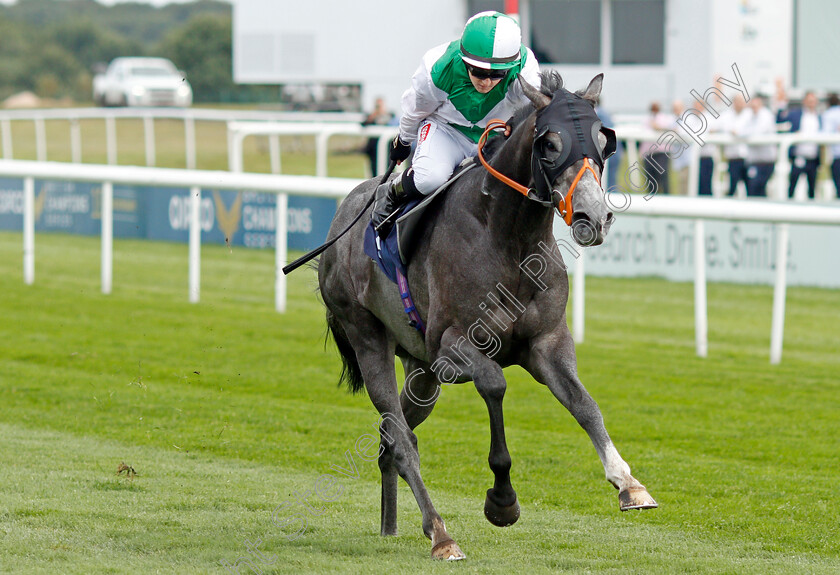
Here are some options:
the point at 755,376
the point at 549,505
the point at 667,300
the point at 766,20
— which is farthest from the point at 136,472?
the point at 766,20

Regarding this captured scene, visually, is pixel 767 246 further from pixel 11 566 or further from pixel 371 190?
pixel 11 566

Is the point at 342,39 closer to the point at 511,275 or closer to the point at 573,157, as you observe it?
the point at 511,275

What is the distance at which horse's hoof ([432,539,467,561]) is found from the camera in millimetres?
3994

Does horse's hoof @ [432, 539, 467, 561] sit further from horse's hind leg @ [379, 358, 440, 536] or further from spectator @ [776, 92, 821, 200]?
spectator @ [776, 92, 821, 200]

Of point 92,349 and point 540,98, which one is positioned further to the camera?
point 92,349

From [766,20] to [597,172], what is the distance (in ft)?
59.9

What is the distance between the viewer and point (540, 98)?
3805mm

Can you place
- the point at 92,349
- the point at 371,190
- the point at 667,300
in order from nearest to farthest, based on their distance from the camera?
1. the point at 371,190
2. the point at 92,349
3. the point at 667,300

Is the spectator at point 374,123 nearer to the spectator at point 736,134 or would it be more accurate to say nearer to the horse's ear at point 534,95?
the spectator at point 736,134

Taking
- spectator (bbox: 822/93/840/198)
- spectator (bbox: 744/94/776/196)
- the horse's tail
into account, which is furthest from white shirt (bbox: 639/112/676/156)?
the horse's tail

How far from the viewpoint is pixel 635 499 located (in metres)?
3.59

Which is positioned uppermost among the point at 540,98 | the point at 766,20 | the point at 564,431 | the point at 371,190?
the point at 766,20

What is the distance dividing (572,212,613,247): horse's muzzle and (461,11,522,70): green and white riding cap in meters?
0.80

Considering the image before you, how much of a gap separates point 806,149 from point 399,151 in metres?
8.51
